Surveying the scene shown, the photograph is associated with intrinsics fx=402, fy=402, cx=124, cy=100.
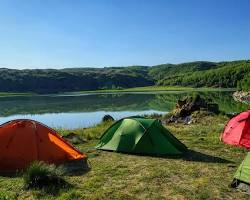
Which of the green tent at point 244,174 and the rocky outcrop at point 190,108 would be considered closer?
the green tent at point 244,174

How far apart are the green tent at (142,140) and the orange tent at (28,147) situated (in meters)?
2.94

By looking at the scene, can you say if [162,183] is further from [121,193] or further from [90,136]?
[90,136]

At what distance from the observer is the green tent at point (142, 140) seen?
654 inches

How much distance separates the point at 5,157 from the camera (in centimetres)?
1368

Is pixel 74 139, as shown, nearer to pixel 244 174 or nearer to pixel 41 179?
pixel 41 179

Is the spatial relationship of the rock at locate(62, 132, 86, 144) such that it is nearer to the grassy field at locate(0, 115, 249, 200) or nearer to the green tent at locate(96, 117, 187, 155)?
the grassy field at locate(0, 115, 249, 200)

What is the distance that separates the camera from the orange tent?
44.9ft

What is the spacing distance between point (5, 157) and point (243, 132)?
10.8 meters

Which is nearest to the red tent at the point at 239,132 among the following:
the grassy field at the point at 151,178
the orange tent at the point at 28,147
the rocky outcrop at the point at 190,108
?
the grassy field at the point at 151,178

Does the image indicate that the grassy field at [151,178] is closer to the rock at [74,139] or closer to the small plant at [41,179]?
the small plant at [41,179]

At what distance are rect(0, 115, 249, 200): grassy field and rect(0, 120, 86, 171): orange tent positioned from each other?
1.12 metres

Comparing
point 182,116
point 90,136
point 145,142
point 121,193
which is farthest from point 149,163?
point 182,116

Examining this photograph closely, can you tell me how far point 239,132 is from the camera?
62.2 feet

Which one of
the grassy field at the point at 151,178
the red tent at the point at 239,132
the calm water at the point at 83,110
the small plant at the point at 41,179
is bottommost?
the calm water at the point at 83,110
